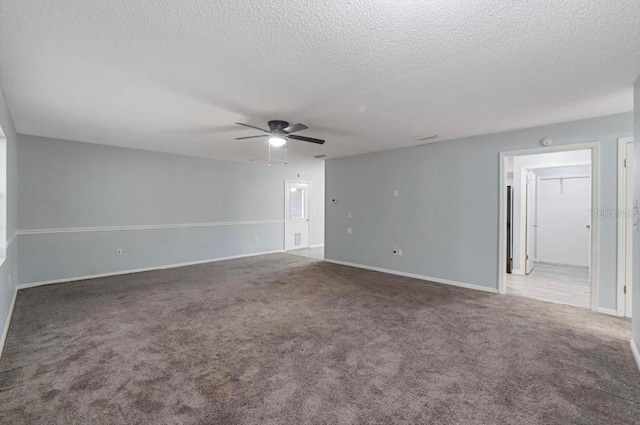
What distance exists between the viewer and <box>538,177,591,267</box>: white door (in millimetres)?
6270

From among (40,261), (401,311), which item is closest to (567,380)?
(401,311)

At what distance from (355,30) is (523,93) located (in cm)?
208

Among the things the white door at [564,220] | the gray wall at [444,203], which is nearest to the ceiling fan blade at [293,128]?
the gray wall at [444,203]

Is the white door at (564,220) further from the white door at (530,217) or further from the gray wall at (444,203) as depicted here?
the gray wall at (444,203)

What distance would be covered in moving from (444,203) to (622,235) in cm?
218

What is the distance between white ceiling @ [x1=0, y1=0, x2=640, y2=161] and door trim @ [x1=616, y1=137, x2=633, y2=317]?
493 millimetres

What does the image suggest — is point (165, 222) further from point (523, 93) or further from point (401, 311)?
point (523, 93)

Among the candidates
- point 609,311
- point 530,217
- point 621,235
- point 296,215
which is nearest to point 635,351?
point 609,311

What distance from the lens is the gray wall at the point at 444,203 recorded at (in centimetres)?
367

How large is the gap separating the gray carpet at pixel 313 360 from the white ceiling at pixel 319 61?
2.45 meters

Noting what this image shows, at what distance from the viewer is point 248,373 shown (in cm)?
231

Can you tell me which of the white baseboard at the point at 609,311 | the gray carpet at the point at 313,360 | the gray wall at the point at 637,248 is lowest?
the gray carpet at the point at 313,360

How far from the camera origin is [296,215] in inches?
352

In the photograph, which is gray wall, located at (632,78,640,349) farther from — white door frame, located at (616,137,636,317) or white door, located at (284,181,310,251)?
white door, located at (284,181,310,251)
